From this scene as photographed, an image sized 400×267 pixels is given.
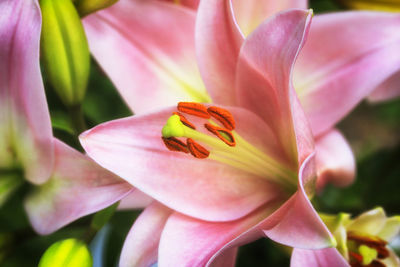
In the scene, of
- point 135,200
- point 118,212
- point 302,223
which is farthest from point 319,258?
point 118,212

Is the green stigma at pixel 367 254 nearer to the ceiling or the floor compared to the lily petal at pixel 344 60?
nearer to the floor

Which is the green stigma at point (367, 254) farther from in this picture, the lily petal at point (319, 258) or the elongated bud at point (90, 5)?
the elongated bud at point (90, 5)

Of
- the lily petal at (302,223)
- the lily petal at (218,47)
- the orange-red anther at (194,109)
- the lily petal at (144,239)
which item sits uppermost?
the lily petal at (218,47)

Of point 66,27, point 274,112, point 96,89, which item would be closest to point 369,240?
point 274,112

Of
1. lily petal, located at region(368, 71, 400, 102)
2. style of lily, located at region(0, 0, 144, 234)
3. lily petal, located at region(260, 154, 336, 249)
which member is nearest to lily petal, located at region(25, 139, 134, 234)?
style of lily, located at region(0, 0, 144, 234)

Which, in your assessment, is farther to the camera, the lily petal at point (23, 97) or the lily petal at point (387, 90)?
the lily petal at point (387, 90)

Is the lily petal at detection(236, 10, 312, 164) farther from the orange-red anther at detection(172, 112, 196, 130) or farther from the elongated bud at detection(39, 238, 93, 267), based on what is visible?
the elongated bud at detection(39, 238, 93, 267)

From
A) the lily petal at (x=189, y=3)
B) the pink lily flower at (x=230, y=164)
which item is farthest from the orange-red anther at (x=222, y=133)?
the lily petal at (x=189, y=3)
